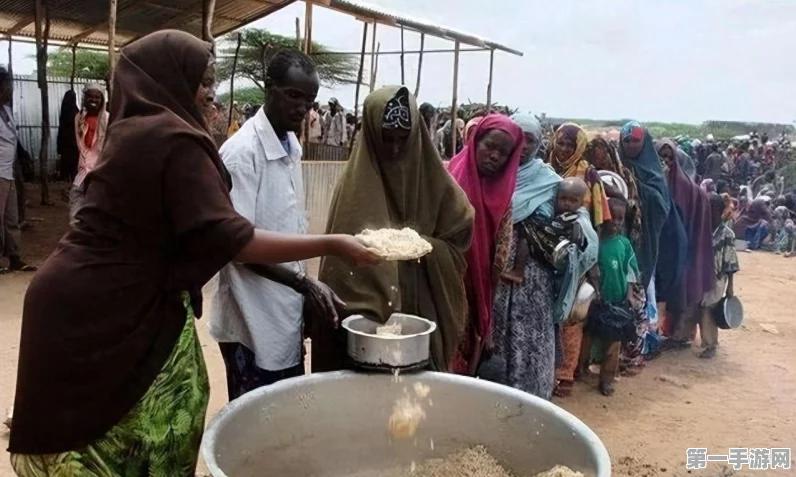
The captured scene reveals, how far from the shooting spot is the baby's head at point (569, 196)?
3.81m

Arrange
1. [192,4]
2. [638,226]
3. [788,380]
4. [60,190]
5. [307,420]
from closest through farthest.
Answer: [307,420]
[638,226]
[788,380]
[192,4]
[60,190]

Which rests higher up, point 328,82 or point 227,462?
point 328,82

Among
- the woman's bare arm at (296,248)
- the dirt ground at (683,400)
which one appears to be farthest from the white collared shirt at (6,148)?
the woman's bare arm at (296,248)

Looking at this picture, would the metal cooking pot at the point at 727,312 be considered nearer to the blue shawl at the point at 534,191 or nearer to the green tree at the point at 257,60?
the blue shawl at the point at 534,191

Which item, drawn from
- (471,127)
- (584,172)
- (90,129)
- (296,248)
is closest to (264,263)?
(296,248)

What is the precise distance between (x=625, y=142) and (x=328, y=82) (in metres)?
20.8

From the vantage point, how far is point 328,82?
984 inches

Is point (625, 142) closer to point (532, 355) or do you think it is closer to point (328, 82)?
point (532, 355)

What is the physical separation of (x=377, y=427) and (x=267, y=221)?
2.57ft

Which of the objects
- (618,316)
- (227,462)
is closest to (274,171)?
(227,462)

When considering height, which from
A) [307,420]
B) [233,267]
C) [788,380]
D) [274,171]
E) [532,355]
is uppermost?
[274,171]

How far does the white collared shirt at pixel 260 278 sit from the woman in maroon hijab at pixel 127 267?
2.12 ft

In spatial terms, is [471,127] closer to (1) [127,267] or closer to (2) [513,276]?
(2) [513,276]

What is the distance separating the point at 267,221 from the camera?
232 centimetres
